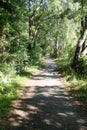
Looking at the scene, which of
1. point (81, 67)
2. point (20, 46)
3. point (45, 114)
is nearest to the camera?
point (45, 114)

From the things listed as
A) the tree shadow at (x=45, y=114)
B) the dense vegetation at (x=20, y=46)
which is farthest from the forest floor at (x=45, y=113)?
the dense vegetation at (x=20, y=46)

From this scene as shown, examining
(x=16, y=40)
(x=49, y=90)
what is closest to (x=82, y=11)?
(x=16, y=40)

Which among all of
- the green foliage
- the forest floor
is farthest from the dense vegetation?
the forest floor

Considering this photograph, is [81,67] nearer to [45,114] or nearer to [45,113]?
[45,113]

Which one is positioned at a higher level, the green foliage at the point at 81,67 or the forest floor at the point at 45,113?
the forest floor at the point at 45,113

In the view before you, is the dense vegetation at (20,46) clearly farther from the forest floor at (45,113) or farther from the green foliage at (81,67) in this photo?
the forest floor at (45,113)

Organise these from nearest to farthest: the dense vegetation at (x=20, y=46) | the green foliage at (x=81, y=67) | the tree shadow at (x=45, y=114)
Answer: the tree shadow at (x=45, y=114), the dense vegetation at (x=20, y=46), the green foliage at (x=81, y=67)

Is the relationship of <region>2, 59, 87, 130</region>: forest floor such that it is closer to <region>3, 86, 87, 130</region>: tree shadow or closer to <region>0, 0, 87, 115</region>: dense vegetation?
<region>3, 86, 87, 130</region>: tree shadow

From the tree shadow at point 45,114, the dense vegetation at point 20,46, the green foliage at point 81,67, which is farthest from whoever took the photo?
the green foliage at point 81,67

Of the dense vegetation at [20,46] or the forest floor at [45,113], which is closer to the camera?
the forest floor at [45,113]

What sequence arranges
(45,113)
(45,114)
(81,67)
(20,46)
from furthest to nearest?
(81,67)
(20,46)
(45,113)
(45,114)

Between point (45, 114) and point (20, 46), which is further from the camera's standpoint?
point (20, 46)

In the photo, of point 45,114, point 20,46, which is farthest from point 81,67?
point 45,114

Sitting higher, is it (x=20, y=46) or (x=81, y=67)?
(x=20, y=46)
